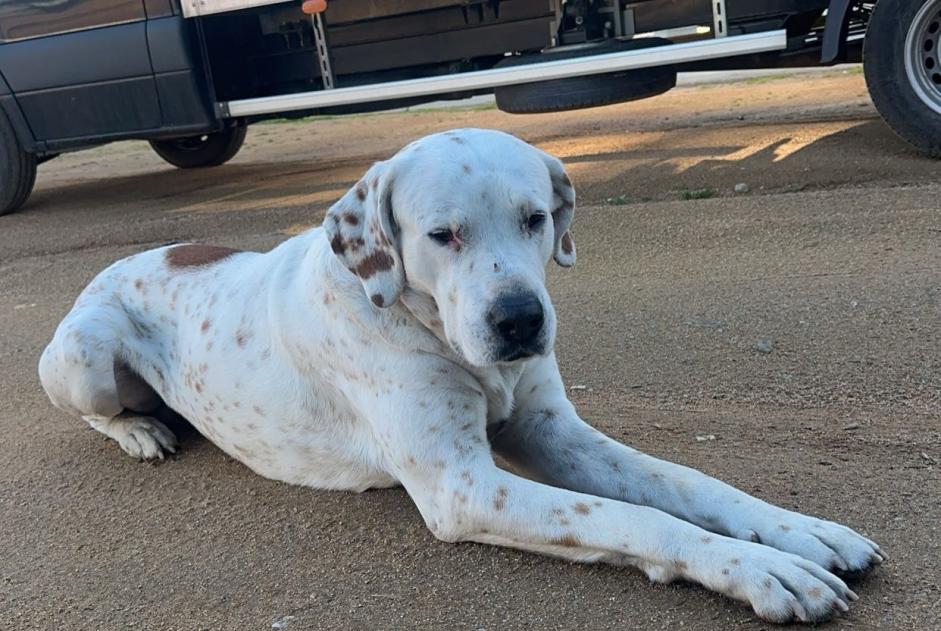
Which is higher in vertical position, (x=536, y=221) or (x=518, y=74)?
(x=518, y=74)

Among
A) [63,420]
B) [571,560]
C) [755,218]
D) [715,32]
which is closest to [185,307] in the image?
[63,420]

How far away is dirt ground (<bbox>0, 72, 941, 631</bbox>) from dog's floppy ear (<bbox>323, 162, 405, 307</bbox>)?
81cm

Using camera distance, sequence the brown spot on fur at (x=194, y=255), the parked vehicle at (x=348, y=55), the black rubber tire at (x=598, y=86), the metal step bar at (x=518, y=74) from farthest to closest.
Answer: the black rubber tire at (x=598, y=86) < the parked vehicle at (x=348, y=55) < the metal step bar at (x=518, y=74) < the brown spot on fur at (x=194, y=255)

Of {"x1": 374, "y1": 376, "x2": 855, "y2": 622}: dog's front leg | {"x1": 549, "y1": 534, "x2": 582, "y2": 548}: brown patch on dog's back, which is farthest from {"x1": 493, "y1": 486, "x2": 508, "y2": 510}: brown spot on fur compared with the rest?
{"x1": 549, "y1": 534, "x2": 582, "y2": 548}: brown patch on dog's back

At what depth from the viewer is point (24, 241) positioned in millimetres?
8398

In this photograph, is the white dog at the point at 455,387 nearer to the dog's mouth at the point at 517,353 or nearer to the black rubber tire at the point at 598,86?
the dog's mouth at the point at 517,353

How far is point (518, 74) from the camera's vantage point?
25.0ft

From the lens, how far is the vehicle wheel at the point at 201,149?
11.3 metres

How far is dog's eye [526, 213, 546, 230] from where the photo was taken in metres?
2.98

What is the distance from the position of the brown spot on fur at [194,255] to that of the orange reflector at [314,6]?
14.6ft

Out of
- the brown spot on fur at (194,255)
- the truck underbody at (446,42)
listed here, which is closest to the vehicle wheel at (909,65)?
the truck underbody at (446,42)

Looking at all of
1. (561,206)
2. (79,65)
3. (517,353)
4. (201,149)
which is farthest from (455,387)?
(201,149)

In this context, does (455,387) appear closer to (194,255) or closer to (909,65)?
(194,255)

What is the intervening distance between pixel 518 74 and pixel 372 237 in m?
4.94
